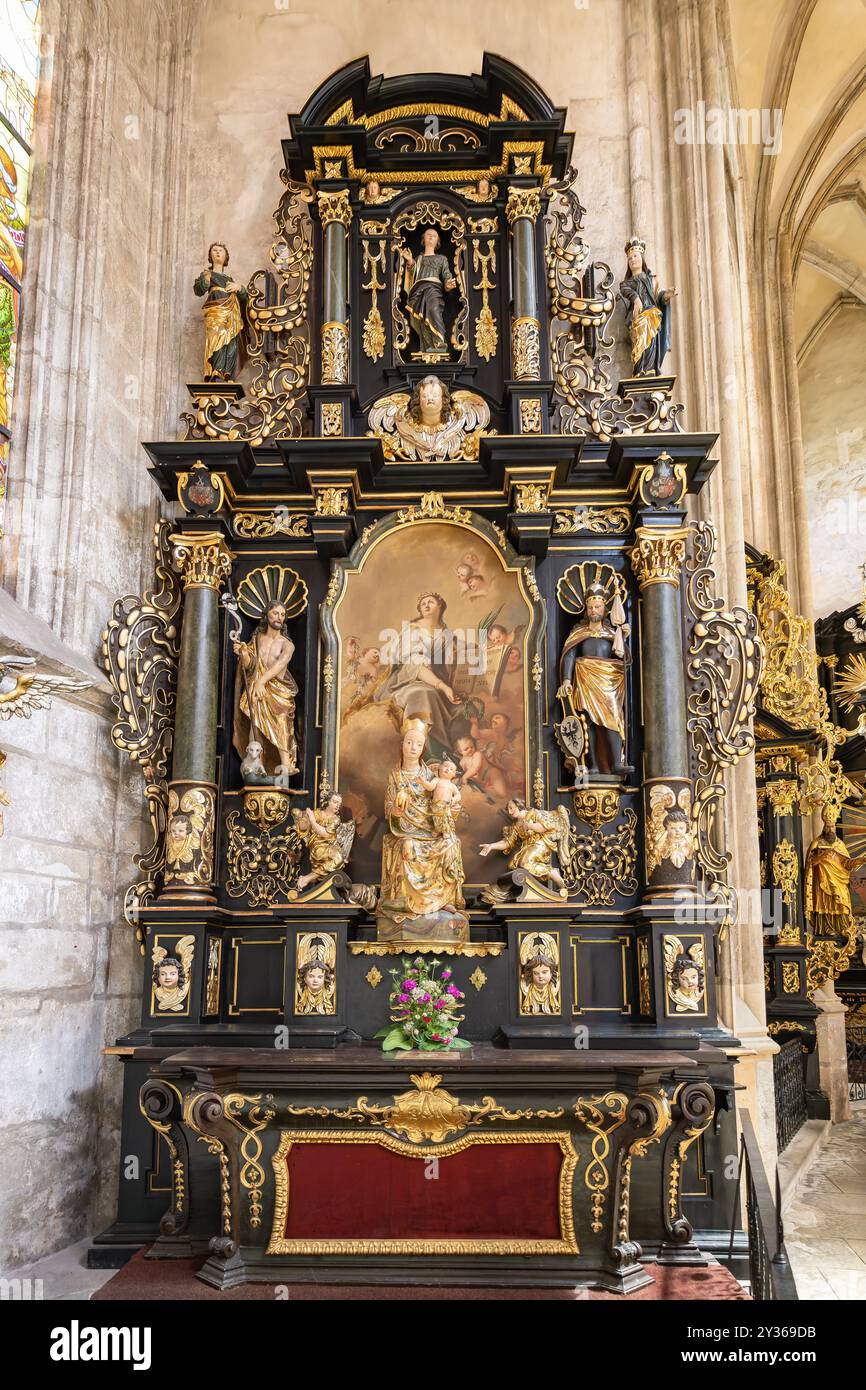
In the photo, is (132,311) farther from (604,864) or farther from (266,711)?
(604,864)

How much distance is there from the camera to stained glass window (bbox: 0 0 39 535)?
707cm

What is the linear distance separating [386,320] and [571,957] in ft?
14.8

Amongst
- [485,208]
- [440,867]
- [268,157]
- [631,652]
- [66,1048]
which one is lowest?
[66,1048]

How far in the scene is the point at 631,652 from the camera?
7.61m

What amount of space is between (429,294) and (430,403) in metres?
0.85

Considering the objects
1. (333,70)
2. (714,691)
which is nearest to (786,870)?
(714,691)

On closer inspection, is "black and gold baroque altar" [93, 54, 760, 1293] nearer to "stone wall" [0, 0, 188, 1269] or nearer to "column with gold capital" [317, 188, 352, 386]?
"column with gold capital" [317, 188, 352, 386]

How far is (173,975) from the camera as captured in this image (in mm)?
6930

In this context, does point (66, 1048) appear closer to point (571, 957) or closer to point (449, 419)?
point (571, 957)

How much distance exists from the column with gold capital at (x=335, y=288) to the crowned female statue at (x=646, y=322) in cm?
191

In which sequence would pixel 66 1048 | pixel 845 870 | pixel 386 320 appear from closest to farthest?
pixel 66 1048
pixel 386 320
pixel 845 870

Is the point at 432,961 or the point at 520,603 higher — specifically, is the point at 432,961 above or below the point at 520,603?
below

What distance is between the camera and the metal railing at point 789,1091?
34.4 ft

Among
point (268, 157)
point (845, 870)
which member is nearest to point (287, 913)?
point (268, 157)
